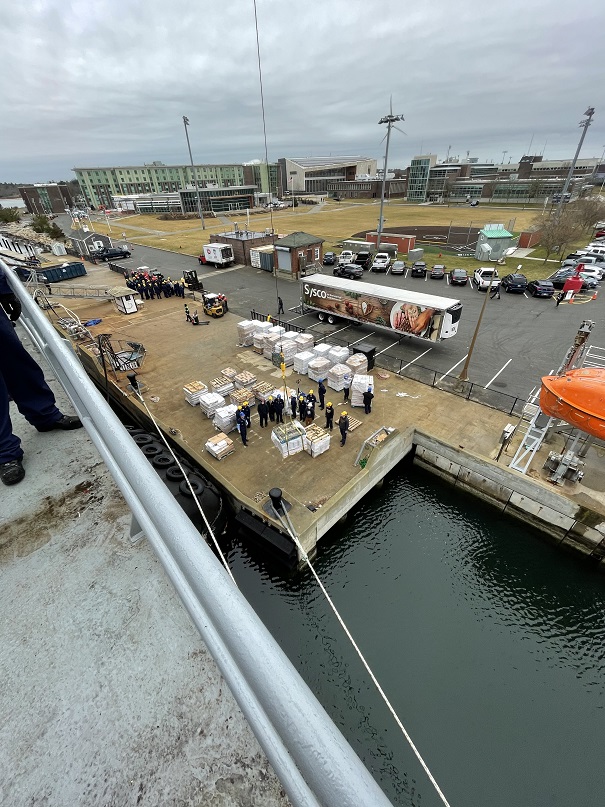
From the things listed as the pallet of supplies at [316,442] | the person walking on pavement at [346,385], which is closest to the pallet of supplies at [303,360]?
the person walking on pavement at [346,385]

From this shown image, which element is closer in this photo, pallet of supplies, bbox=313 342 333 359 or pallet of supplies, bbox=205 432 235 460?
pallet of supplies, bbox=205 432 235 460

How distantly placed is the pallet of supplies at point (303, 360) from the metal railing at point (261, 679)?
53.1ft

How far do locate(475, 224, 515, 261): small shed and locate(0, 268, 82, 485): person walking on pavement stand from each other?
42.6 metres

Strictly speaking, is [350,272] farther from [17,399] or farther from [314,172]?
[314,172]

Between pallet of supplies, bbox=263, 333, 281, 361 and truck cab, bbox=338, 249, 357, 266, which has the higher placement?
pallet of supplies, bbox=263, 333, 281, 361

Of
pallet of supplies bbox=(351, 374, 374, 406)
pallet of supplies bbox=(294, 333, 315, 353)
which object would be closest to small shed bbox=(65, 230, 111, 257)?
pallet of supplies bbox=(294, 333, 315, 353)

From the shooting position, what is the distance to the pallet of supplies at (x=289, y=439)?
13188 mm

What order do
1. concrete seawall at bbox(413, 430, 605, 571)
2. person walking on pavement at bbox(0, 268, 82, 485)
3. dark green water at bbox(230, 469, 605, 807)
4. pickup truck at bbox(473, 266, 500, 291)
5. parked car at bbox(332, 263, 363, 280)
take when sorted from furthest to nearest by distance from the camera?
parked car at bbox(332, 263, 363, 280), pickup truck at bbox(473, 266, 500, 291), concrete seawall at bbox(413, 430, 605, 571), dark green water at bbox(230, 469, 605, 807), person walking on pavement at bbox(0, 268, 82, 485)

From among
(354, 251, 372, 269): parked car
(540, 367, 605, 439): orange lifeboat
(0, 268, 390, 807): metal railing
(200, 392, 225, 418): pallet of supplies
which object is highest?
(0, 268, 390, 807): metal railing

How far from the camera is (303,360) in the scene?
712 inches

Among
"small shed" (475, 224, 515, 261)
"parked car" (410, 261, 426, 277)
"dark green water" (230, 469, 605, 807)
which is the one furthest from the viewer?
"small shed" (475, 224, 515, 261)

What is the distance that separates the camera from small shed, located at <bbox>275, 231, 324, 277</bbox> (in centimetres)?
3359

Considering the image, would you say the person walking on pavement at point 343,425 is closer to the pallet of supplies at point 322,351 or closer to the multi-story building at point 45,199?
the pallet of supplies at point 322,351

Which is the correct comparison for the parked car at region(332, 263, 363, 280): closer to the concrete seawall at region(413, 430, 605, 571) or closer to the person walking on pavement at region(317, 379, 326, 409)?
the person walking on pavement at region(317, 379, 326, 409)
